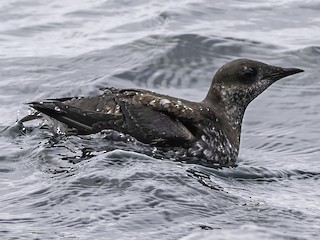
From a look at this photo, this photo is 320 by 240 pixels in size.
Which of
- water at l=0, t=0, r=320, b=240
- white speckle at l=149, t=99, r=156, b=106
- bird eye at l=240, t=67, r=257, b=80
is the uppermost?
bird eye at l=240, t=67, r=257, b=80

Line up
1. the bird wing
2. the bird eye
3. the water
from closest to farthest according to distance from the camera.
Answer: the water
the bird wing
the bird eye

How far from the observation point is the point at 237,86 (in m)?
10.2

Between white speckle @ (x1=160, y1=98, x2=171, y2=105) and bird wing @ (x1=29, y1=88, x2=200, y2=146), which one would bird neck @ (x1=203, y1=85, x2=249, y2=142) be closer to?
bird wing @ (x1=29, y1=88, x2=200, y2=146)

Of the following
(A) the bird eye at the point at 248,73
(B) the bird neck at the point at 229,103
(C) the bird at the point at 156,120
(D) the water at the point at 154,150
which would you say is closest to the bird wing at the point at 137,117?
(C) the bird at the point at 156,120

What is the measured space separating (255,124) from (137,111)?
8.29 feet

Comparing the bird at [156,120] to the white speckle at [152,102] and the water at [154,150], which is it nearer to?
the white speckle at [152,102]

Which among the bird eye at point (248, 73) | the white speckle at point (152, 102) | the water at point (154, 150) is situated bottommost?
the water at point (154, 150)

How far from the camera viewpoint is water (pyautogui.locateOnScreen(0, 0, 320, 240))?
7453mm

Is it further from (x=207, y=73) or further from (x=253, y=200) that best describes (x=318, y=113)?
(x=253, y=200)

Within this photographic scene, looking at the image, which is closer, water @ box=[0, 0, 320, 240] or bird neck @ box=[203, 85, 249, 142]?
water @ box=[0, 0, 320, 240]

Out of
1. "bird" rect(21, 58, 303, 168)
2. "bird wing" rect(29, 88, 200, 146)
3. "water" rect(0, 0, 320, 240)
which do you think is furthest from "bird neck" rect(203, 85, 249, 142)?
"bird wing" rect(29, 88, 200, 146)

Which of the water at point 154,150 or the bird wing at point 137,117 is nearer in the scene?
the water at point 154,150

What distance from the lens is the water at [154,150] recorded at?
24.5 ft

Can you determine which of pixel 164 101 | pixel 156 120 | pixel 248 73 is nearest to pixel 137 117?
pixel 156 120
